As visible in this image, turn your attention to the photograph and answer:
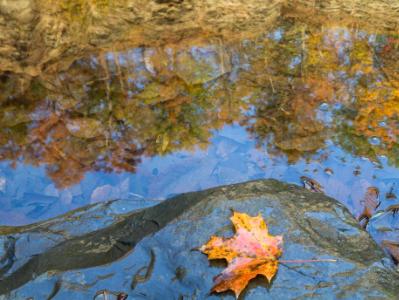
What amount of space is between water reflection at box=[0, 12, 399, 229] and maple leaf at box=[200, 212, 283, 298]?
138 cm

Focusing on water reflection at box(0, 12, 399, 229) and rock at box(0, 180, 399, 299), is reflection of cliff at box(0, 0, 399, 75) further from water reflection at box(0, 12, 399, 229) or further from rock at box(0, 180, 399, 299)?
rock at box(0, 180, 399, 299)

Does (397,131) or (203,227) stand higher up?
(203,227)

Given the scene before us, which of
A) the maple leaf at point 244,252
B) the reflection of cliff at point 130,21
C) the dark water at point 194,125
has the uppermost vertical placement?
the reflection of cliff at point 130,21

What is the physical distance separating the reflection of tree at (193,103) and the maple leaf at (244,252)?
1.71m

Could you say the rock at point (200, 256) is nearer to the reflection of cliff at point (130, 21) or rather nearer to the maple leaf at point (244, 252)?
the maple leaf at point (244, 252)

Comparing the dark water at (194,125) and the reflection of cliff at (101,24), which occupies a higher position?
the reflection of cliff at (101,24)

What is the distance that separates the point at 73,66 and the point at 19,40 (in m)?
1.01

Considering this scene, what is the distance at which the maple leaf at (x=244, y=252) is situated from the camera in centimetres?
189

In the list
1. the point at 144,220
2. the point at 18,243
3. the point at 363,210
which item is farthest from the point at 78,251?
the point at 363,210

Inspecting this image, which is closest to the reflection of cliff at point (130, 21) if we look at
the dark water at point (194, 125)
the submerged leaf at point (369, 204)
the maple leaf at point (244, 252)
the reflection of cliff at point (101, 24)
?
the reflection of cliff at point (101, 24)

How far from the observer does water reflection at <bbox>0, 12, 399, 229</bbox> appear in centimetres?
350

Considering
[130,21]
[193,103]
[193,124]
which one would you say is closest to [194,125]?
[193,124]

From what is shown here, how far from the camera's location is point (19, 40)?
5.44 m

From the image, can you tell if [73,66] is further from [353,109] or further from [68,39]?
[353,109]
